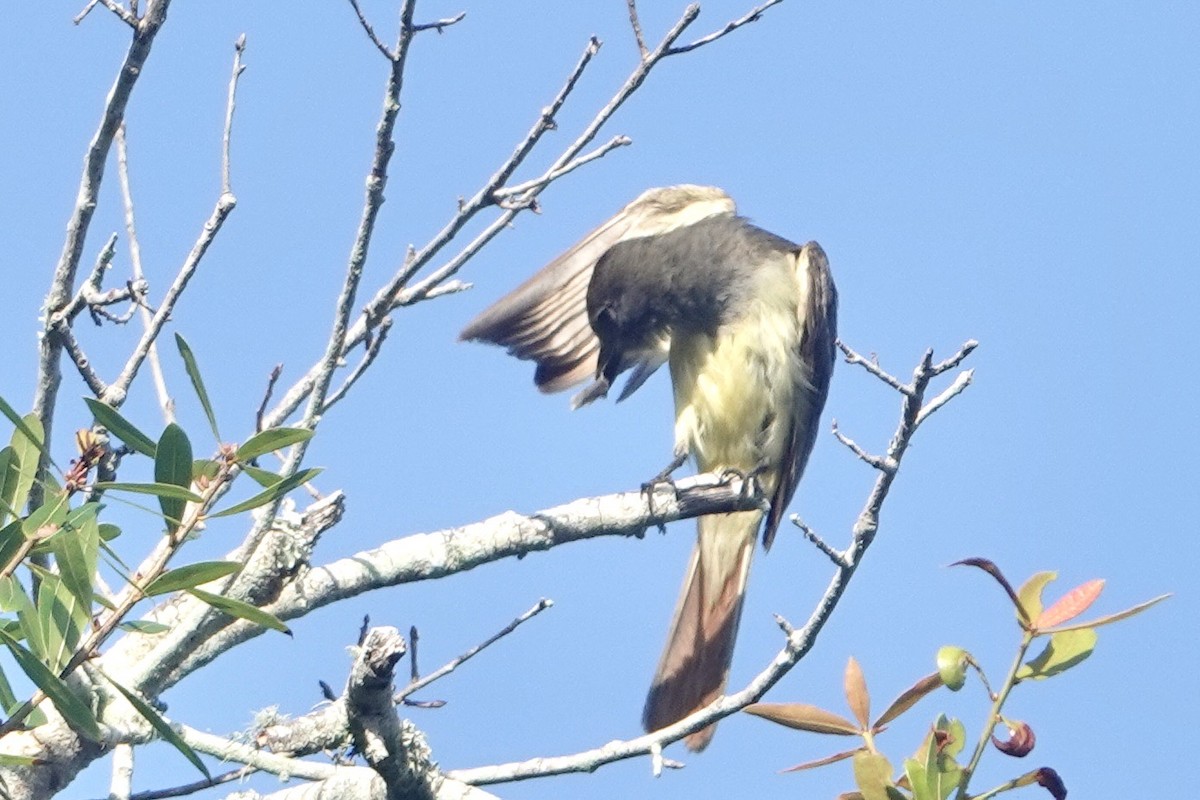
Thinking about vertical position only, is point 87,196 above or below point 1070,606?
above

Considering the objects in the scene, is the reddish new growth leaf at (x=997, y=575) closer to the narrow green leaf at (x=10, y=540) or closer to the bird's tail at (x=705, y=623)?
the narrow green leaf at (x=10, y=540)

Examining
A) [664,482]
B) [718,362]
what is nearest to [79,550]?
[664,482]

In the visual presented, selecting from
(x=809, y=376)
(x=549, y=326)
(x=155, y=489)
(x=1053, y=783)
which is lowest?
(x=1053, y=783)

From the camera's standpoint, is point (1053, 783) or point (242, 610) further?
point (242, 610)

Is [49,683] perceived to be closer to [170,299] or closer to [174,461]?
[174,461]

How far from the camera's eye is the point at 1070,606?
7.04 ft

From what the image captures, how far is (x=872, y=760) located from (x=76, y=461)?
3.81 ft

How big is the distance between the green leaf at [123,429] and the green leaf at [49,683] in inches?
13.0

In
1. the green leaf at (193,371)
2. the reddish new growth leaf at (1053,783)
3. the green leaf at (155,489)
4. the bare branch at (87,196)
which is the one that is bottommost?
the reddish new growth leaf at (1053,783)

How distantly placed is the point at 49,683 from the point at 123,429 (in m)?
0.40

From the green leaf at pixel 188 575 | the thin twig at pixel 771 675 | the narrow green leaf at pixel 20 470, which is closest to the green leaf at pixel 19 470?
the narrow green leaf at pixel 20 470

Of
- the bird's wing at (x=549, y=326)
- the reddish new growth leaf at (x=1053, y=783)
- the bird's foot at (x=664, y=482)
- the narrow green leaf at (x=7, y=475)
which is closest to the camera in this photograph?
the reddish new growth leaf at (x=1053, y=783)

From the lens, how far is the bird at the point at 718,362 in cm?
585

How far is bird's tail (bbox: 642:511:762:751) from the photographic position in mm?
5494
